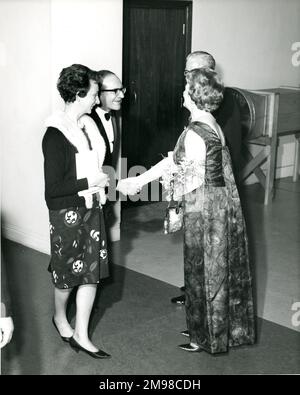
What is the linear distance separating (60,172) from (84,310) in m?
0.84

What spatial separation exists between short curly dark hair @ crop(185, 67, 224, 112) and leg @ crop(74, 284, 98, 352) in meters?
1.25

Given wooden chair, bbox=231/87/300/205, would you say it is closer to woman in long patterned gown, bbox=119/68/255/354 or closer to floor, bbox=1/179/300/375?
floor, bbox=1/179/300/375

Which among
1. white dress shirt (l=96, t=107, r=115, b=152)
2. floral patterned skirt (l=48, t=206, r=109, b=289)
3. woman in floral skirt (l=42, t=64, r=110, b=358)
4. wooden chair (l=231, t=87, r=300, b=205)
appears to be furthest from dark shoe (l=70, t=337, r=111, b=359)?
wooden chair (l=231, t=87, r=300, b=205)

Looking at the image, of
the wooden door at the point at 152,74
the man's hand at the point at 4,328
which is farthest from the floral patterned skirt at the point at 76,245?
the wooden door at the point at 152,74

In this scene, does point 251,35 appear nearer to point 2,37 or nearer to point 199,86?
point 2,37

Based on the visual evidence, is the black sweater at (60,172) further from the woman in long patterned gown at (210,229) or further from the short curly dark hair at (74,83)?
the woman in long patterned gown at (210,229)

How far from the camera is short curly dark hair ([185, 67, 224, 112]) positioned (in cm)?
356

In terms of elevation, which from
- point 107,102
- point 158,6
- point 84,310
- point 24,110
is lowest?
point 84,310

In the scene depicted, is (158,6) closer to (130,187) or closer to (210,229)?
(130,187)

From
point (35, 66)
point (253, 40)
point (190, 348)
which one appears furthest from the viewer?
point (253, 40)

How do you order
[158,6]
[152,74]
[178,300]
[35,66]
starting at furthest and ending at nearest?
[152,74] < [158,6] < [35,66] < [178,300]

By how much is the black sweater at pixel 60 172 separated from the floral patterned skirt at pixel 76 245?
0.08 meters

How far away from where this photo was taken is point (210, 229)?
145 inches

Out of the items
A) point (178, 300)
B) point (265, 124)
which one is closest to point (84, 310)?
point (178, 300)
